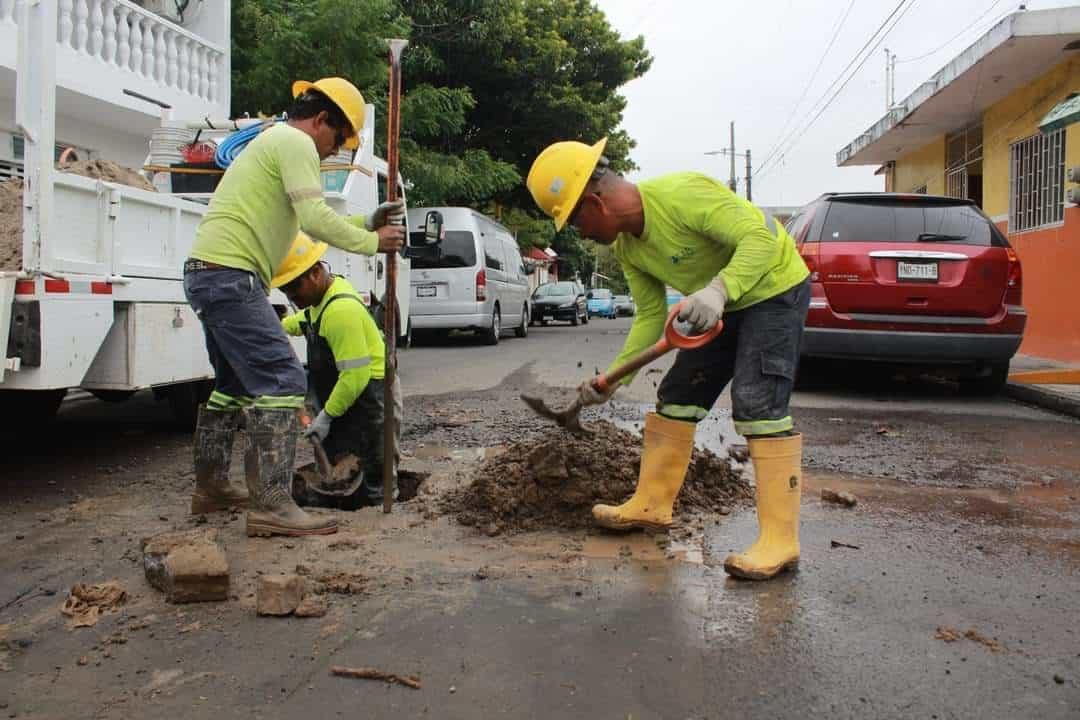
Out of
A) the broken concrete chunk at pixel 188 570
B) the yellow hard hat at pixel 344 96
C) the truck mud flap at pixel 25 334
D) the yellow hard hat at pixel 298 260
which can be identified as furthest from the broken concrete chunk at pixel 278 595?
the truck mud flap at pixel 25 334

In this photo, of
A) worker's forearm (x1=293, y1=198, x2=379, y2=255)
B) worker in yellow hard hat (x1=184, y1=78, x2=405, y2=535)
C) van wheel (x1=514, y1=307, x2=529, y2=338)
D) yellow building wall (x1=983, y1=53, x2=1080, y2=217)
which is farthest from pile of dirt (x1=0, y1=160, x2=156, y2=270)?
van wheel (x1=514, y1=307, x2=529, y2=338)

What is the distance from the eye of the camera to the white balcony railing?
10016mm

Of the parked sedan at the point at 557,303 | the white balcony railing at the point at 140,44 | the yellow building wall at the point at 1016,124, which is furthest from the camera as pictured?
the parked sedan at the point at 557,303

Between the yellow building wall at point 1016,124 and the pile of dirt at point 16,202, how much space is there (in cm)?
1044

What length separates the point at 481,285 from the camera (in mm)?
15359

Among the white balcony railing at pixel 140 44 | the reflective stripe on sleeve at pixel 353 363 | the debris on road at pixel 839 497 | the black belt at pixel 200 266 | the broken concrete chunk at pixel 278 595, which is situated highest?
the white balcony railing at pixel 140 44

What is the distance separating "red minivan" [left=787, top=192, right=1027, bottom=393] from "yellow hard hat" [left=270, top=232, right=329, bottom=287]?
469 cm

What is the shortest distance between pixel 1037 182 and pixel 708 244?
445 inches

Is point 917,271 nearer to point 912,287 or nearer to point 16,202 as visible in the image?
point 912,287

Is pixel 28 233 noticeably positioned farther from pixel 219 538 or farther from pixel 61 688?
pixel 61 688

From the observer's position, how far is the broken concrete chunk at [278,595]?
2920 mm

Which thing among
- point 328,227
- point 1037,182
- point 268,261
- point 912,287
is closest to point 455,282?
point 1037,182

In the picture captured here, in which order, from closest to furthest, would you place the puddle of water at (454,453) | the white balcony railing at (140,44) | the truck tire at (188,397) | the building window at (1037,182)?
the puddle of water at (454,453) < the truck tire at (188,397) < the white balcony railing at (140,44) < the building window at (1037,182)

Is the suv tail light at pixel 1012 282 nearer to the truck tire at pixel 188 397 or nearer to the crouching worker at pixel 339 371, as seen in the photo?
the crouching worker at pixel 339 371
